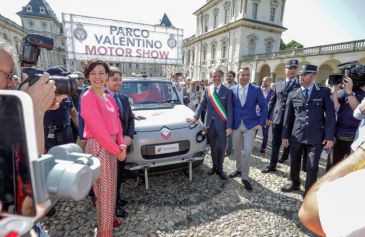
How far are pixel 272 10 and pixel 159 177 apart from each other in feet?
117

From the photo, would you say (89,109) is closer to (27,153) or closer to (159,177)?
(27,153)

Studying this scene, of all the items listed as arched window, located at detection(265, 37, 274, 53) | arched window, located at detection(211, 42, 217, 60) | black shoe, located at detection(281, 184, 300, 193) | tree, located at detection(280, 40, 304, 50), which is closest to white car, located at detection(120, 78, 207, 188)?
black shoe, located at detection(281, 184, 300, 193)

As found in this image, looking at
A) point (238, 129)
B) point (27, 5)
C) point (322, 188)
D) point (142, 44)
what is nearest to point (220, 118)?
point (238, 129)

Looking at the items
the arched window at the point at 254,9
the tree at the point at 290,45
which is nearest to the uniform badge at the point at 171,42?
the arched window at the point at 254,9

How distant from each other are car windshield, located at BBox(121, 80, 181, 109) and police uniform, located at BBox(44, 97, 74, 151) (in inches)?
49.0

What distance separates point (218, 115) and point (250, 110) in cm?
60

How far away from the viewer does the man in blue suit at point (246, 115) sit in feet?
12.0

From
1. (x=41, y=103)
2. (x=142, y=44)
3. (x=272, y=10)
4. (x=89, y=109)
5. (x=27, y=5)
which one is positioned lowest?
(x=89, y=109)

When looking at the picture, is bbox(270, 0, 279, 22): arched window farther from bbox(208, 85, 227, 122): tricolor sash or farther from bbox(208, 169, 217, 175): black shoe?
bbox(208, 169, 217, 175): black shoe

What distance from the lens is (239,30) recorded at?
2950 cm

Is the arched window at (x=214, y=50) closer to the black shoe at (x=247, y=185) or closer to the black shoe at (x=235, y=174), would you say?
the black shoe at (x=235, y=174)

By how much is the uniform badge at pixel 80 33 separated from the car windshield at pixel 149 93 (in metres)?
5.91

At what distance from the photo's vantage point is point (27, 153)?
527 millimetres

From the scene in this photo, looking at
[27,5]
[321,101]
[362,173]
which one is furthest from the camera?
[27,5]
